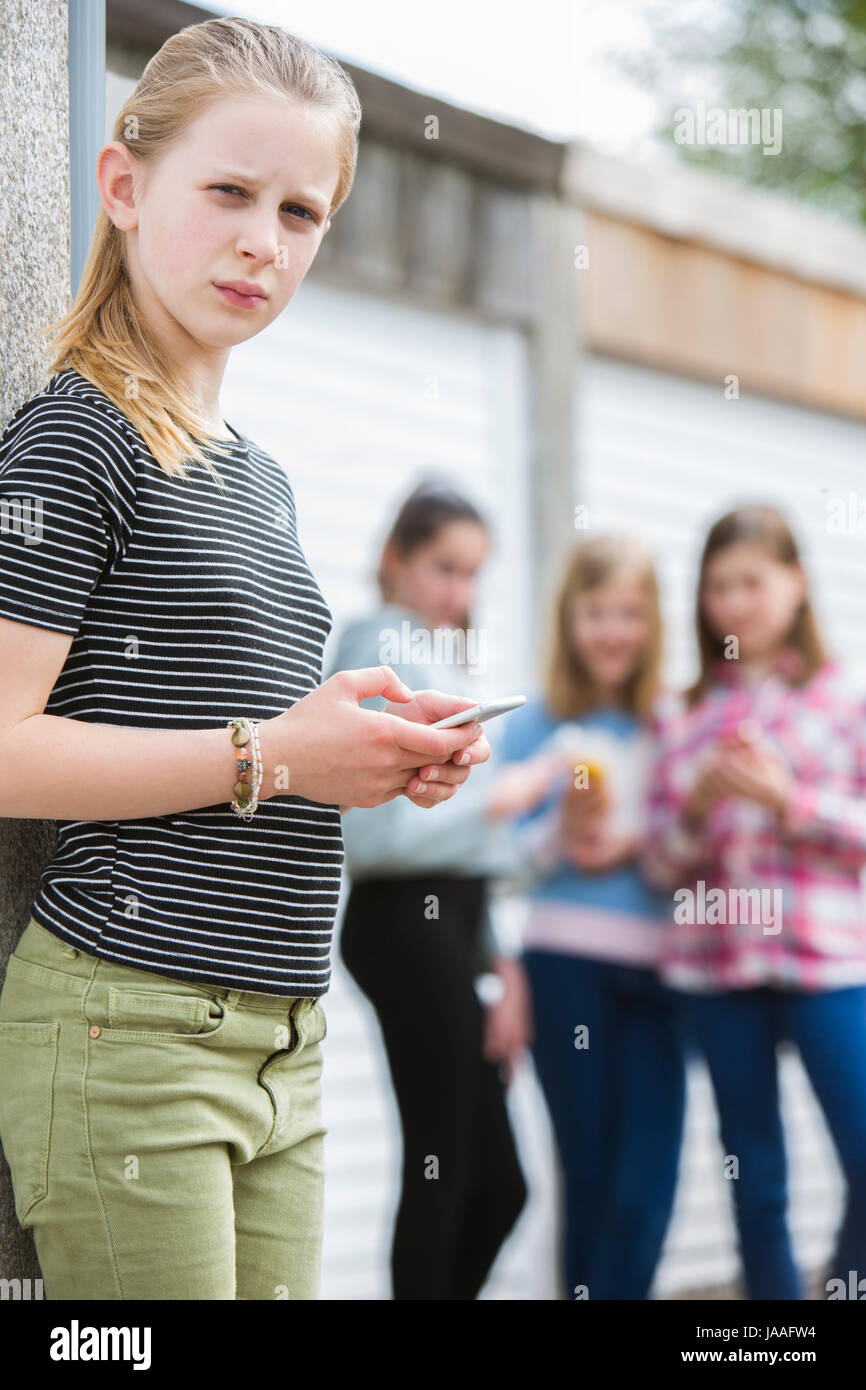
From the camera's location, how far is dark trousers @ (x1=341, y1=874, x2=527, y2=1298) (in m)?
2.58

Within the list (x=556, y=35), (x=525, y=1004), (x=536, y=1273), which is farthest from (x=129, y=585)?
(x=536, y=1273)

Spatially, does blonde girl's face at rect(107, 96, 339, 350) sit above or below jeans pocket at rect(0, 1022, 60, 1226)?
above

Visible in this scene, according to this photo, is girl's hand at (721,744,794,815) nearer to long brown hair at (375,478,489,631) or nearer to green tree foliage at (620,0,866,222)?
long brown hair at (375,478,489,631)

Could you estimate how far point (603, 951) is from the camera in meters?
2.96

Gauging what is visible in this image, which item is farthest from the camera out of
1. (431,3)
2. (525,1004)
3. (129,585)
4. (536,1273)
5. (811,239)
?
(811,239)

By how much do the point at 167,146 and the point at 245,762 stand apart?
1.58 ft

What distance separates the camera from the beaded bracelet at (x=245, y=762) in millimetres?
1029

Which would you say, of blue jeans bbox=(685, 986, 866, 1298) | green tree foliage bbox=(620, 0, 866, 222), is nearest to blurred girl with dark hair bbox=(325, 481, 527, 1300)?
blue jeans bbox=(685, 986, 866, 1298)

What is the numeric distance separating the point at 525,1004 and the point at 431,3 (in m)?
1.94

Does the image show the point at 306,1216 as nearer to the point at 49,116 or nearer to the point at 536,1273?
the point at 49,116

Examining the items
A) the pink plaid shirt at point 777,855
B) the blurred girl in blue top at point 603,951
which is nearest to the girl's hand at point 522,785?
the blurred girl in blue top at point 603,951

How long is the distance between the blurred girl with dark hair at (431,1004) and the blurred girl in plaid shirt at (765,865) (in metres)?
0.43

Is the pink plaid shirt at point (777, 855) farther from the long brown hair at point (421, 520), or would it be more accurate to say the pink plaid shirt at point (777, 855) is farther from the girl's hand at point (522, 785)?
the long brown hair at point (421, 520)
